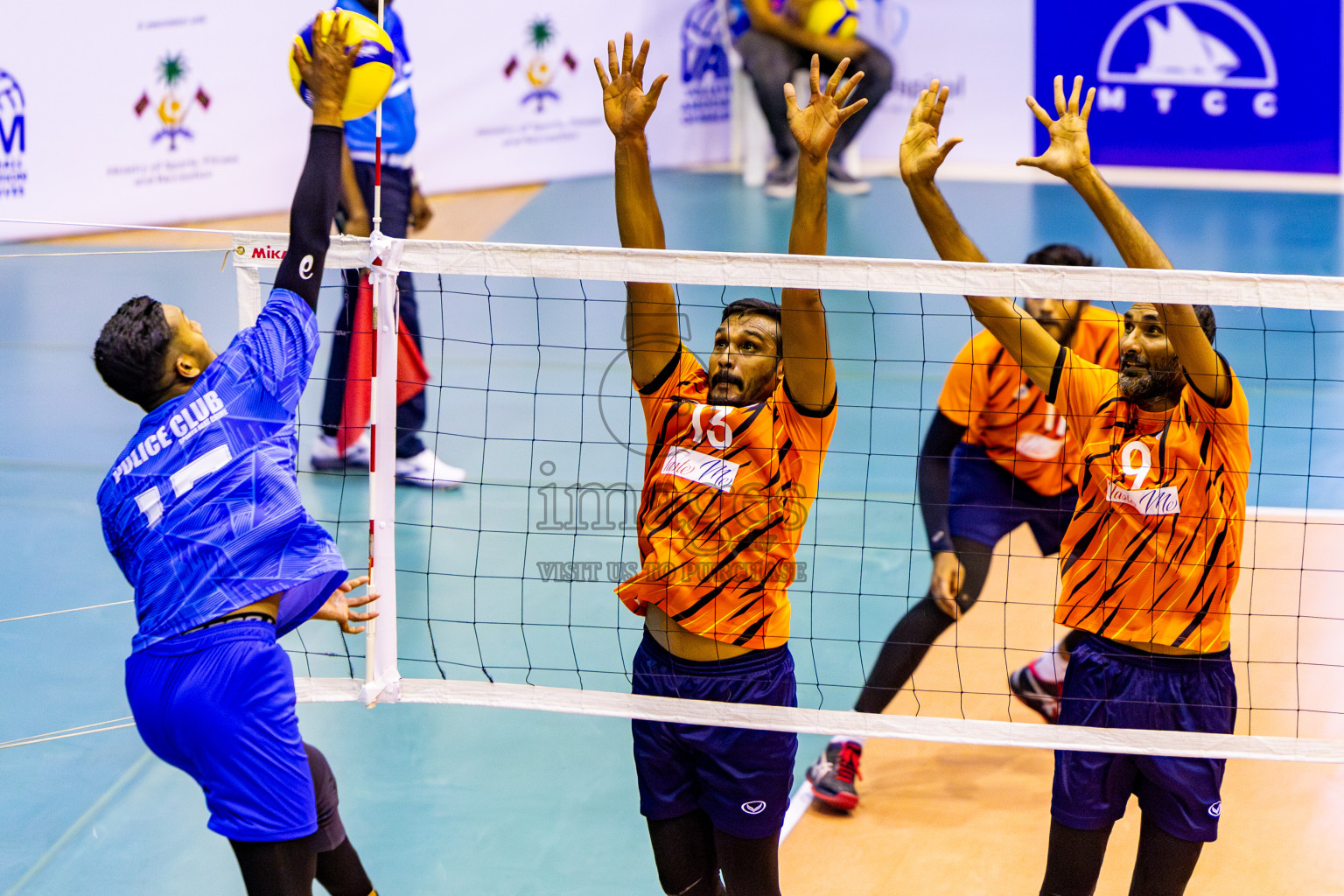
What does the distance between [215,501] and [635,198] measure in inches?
48.0

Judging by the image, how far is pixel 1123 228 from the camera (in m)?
2.99

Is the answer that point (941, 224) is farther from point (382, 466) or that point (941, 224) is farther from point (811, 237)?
point (382, 466)

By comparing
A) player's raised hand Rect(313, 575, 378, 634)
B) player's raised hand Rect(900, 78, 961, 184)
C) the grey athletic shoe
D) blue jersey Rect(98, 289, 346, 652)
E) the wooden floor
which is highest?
the grey athletic shoe

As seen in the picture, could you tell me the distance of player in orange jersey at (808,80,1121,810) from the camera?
4.21 metres

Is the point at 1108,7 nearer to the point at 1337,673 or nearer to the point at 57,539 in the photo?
the point at 1337,673

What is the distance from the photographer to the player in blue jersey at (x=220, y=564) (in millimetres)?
2699

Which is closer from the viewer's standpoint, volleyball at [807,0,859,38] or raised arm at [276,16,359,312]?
raised arm at [276,16,359,312]

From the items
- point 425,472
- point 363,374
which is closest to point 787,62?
point 425,472

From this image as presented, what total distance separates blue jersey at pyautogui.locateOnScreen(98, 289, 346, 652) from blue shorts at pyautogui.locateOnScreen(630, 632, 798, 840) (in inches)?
34.1

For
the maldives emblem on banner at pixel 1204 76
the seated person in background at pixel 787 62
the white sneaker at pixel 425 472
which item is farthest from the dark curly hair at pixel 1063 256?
the maldives emblem on banner at pixel 1204 76

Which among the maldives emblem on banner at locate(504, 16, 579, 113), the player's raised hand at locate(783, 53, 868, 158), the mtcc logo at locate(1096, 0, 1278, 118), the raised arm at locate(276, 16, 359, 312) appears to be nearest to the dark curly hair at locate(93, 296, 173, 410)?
the raised arm at locate(276, 16, 359, 312)

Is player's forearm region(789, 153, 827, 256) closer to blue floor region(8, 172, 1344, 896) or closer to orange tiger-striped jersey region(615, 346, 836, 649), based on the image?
orange tiger-striped jersey region(615, 346, 836, 649)

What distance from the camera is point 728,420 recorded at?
304 centimetres

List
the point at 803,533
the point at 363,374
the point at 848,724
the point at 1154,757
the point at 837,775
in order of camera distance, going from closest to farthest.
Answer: the point at 1154,757, the point at 848,724, the point at 837,775, the point at 803,533, the point at 363,374
